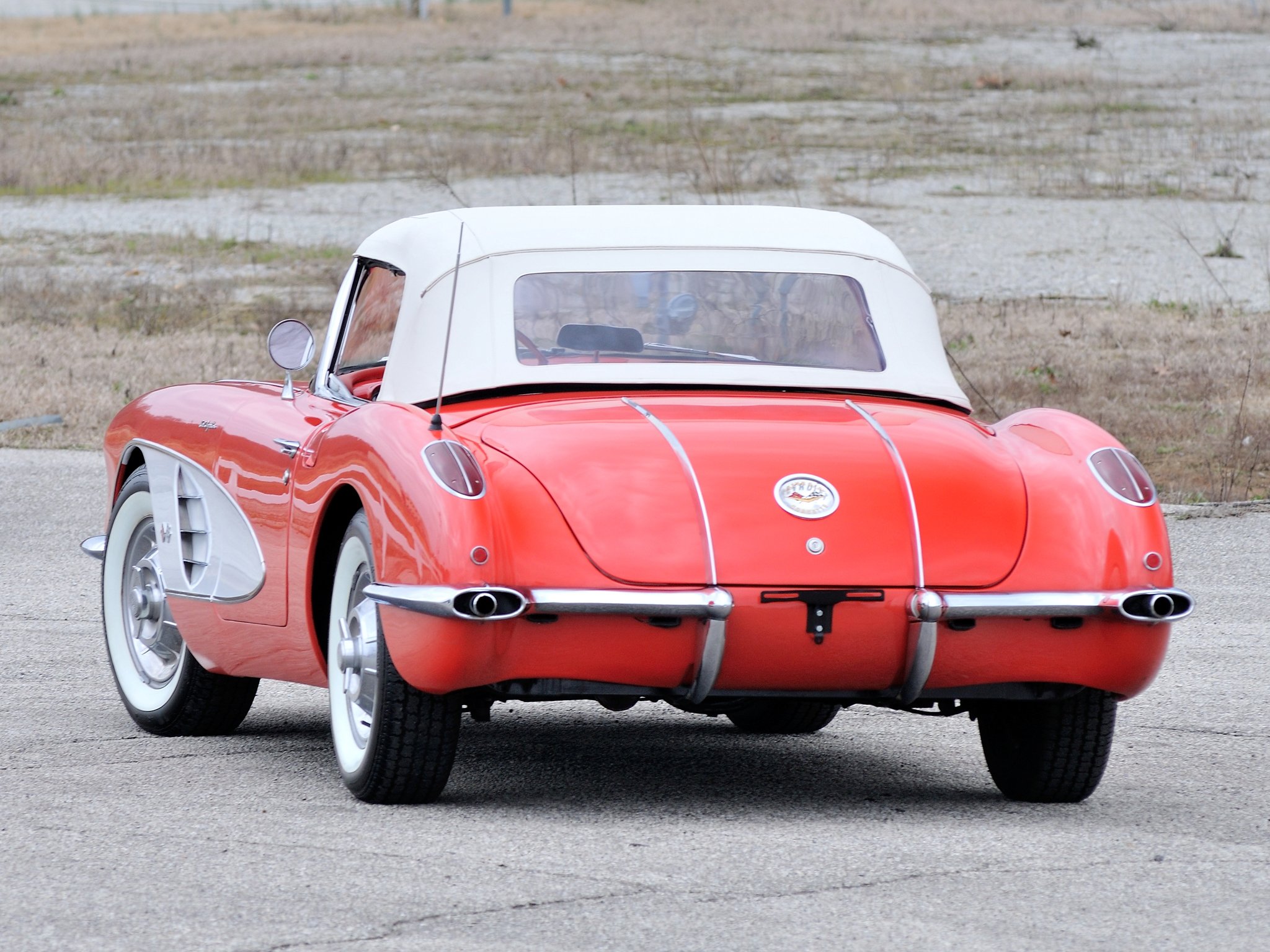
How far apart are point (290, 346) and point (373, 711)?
5.44 ft

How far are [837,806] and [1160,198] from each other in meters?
22.4

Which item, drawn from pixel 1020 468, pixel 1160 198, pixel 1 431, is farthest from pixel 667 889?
pixel 1160 198

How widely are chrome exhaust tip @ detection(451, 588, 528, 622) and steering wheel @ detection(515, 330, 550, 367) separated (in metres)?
1.14

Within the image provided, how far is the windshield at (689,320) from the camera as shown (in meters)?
5.85

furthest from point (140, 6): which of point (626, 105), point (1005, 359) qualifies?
point (1005, 359)

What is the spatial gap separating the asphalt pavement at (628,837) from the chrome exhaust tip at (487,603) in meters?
0.53

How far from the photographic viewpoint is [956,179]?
2888 cm

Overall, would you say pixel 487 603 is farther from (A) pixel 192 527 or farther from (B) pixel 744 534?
(A) pixel 192 527

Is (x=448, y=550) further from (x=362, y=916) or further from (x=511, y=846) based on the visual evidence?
(x=362, y=916)

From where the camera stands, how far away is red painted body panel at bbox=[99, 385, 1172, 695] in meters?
4.89

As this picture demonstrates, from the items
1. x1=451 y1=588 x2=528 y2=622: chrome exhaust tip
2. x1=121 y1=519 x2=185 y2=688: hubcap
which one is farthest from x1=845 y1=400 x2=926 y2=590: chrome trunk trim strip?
x1=121 y1=519 x2=185 y2=688: hubcap

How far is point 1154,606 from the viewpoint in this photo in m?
5.11

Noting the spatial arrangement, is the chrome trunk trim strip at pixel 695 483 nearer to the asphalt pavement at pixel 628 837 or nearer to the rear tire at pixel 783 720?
the asphalt pavement at pixel 628 837

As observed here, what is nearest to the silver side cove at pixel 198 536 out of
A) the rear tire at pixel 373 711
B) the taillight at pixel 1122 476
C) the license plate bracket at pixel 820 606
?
the rear tire at pixel 373 711
